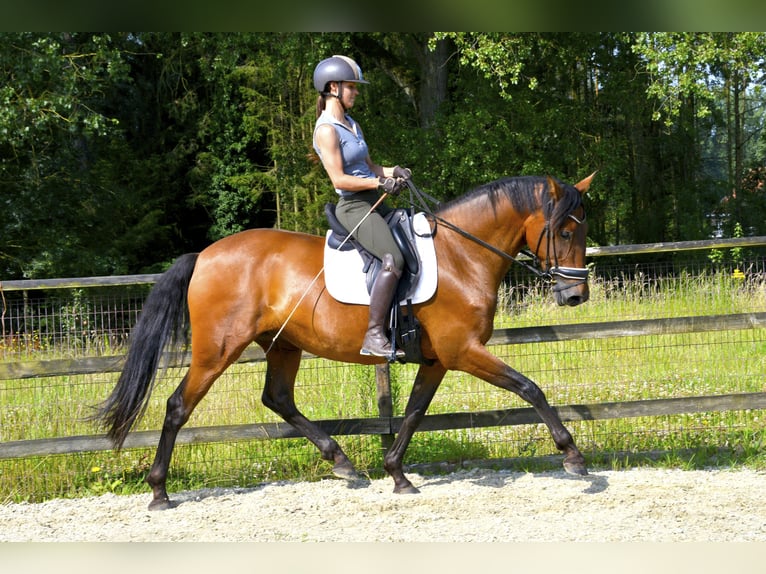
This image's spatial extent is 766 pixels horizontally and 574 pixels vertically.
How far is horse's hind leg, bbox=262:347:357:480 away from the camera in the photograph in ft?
19.5

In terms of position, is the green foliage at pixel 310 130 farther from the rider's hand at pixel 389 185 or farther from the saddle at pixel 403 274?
the rider's hand at pixel 389 185

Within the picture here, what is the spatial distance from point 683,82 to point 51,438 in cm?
1341

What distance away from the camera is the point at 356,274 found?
18.0 feet

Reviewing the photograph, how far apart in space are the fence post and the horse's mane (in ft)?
4.77

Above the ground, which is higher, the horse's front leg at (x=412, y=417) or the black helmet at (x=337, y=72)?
the black helmet at (x=337, y=72)

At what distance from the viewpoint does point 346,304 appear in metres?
5.51

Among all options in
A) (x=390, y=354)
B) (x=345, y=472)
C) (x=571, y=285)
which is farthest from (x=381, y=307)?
(x=345, y=472)

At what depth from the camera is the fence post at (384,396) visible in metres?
6.40

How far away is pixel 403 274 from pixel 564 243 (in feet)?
3.64

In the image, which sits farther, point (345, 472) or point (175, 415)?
point (345, 472)

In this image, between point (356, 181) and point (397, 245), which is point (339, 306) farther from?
point (356, 181)

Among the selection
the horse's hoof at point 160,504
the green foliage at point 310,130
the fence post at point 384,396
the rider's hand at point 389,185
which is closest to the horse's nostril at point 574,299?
the rider's hand at point 389,185

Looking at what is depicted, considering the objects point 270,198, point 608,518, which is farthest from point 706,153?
point 608,518
